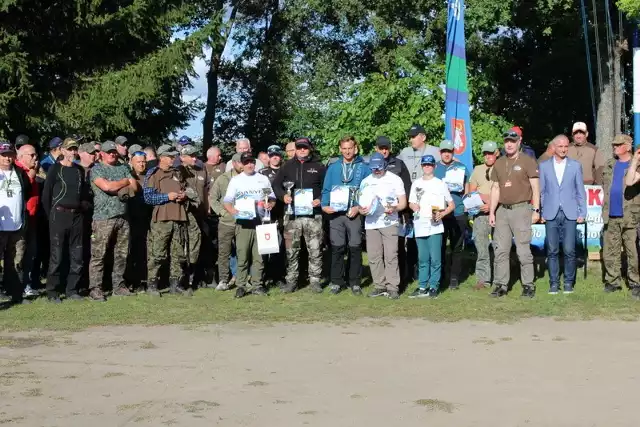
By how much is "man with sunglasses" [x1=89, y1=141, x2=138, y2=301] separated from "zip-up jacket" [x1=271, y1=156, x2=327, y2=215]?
192 centimetres

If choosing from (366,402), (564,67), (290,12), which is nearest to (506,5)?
(564,67)

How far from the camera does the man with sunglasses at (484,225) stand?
12.1 metres

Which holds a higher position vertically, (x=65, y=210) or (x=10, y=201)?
(x=10, y=201)

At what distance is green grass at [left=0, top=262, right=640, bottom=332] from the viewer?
9877mm

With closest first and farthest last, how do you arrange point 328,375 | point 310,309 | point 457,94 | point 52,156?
1. point 328,375
2. point 310,309
3. point 52,156
4. point 457,94

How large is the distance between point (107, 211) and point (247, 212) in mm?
1776

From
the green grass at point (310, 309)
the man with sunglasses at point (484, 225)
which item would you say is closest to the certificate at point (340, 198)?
the green grass at point (310, 309)

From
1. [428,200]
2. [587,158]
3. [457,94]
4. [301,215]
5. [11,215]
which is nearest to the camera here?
[11,215]

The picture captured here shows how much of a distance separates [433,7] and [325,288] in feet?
64.5

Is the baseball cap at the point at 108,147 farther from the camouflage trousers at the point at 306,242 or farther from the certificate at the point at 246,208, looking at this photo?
the camouflage trousers at the point at 306,242

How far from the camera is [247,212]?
11.9 m

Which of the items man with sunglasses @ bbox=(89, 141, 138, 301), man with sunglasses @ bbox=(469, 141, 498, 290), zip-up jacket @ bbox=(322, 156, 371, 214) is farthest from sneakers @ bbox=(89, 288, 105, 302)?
man with sunglasses @ bbox=(469, 141, 498, 290)

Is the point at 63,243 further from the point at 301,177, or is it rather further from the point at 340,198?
the point at 340,198

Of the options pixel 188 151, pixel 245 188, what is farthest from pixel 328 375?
pixel 188 151
